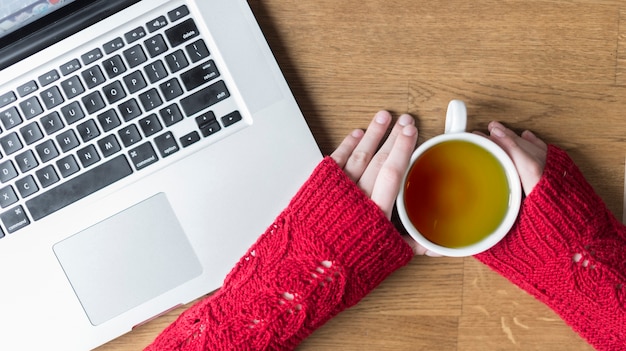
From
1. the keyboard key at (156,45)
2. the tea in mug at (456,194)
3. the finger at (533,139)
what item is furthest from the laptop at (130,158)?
the finger at (533,139)

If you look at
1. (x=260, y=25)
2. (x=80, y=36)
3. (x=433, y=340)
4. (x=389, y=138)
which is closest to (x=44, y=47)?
(x=80, y=36)

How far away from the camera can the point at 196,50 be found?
1.75ft

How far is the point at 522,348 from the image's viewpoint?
0.61 meters

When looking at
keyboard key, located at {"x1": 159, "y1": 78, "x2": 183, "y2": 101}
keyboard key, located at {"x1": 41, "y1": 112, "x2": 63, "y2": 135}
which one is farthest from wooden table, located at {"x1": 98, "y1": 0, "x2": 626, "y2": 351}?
keyboard key, located at {"x1": 41, "y1": 112, "x2": 63, "y2": 135}

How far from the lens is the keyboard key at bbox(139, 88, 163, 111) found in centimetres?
53

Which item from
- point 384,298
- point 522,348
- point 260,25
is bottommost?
point 522,348

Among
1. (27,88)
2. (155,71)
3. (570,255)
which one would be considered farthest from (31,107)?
(570,255)

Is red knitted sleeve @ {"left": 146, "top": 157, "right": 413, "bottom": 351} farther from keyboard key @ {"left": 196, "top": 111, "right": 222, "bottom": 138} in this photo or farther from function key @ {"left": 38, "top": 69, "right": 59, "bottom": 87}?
function key @ {"left": 38, "top": 69, "right": 59, "bottom": 87}

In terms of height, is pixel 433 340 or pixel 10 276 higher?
pixel 10 276

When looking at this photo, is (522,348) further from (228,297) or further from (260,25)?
(260,25)

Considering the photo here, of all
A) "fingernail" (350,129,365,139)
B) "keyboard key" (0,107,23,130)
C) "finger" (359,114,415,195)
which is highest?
"keyboard key" (0,107,23,130)

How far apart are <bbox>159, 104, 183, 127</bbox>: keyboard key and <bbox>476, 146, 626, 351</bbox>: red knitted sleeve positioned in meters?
0.33

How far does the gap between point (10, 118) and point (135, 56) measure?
0.13m

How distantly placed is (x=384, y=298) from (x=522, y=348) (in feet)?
0.51
